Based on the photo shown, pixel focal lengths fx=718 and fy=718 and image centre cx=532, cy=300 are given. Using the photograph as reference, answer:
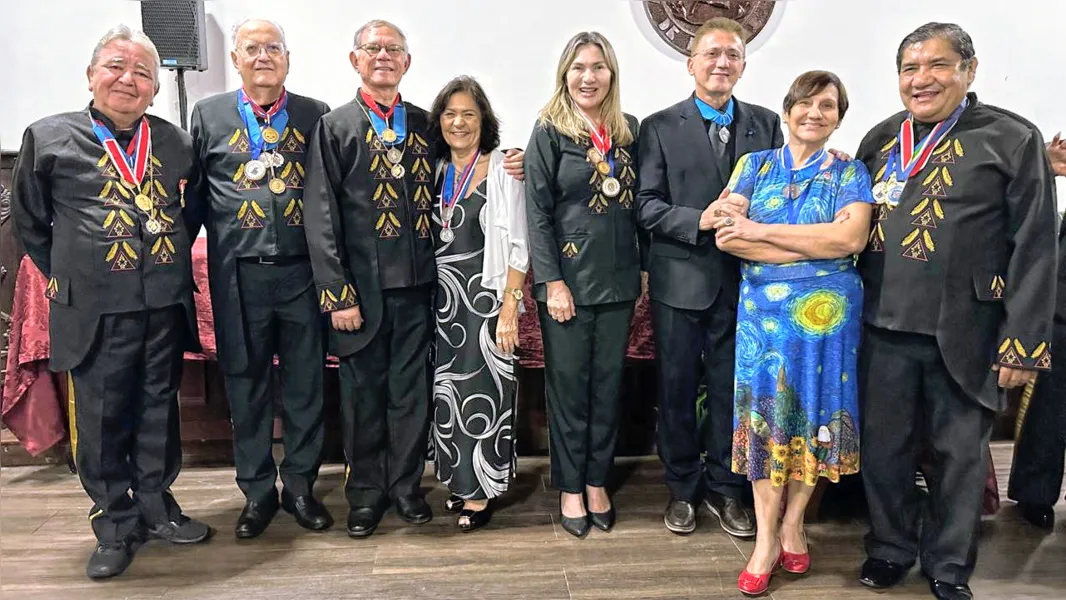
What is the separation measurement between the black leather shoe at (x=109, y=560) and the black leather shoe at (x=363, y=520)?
0.65 metres

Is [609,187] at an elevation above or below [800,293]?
above

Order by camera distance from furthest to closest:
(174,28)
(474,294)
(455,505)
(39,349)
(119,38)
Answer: (174,28) < (39,349) < (455,505) < (474,294) < (119,38)

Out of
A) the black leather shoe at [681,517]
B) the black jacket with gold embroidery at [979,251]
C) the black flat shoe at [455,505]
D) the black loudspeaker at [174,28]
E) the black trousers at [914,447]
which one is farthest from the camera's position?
the black loudspeaker at [174,28]

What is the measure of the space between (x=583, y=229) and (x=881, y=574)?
1.30 meters

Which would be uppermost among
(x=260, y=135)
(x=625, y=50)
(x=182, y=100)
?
(x=625, y=50)

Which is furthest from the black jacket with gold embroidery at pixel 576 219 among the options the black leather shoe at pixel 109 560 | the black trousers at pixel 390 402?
the black leather shoe at pixel 109 560

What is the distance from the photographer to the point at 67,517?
97.7 inches

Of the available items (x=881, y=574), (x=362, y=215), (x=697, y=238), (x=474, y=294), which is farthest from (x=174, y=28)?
(x=881, y=574)

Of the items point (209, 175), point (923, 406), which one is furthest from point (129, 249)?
point (923, 406)

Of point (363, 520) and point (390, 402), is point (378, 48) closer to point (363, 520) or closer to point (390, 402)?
point (390, 402)

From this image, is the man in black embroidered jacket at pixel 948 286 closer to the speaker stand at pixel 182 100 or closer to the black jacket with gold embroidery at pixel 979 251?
the black jacket with gold embroidery at pixel 979 251

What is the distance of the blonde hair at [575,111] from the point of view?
2129 mm

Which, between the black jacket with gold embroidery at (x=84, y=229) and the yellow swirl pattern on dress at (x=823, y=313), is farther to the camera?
the black jacket with gold embroidery at (x=84, y=229)

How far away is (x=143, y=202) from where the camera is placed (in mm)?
2051
